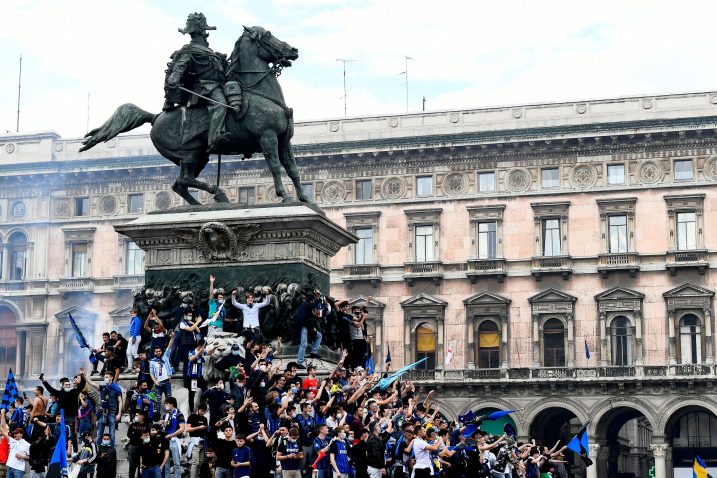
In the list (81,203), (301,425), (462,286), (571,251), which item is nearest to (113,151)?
(81,203)

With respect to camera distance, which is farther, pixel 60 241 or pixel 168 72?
pixel 60 241

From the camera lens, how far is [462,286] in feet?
206

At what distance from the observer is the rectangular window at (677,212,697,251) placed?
2366 inches

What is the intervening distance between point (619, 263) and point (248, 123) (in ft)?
134

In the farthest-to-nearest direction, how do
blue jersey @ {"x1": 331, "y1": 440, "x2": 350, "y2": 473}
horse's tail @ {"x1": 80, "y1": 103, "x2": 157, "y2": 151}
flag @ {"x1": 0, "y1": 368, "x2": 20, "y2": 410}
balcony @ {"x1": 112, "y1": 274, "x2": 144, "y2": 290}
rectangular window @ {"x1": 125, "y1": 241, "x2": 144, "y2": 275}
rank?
rectangular window @ {"x1": 125, "y1": 241, "x2": 144, "y2": 275}
balcony @ {"x1": 112, "y1": 274, "x2": 144, "y2": 290}
horse's tail @ {"x1": 80, "y1": 103, "x2": 157, "y2": 151}
flag @ {"x1": 0, "y1": 368, "x2": 20, "y2": 410}
blue jersey @ {"x1": 331, "y1": 440, "x2": 350, "y2": 473}

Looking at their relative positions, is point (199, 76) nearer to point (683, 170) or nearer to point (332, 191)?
point (683, 170)

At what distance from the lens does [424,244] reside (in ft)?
209

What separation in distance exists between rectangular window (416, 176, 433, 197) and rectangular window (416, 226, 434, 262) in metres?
1.66

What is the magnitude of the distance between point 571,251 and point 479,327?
17.2ft

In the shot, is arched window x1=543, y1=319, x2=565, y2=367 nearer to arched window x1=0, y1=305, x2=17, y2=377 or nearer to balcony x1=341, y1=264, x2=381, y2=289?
balcony x1=341, y1=264, x2=381, y2=289

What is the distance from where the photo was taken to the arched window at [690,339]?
59531 mm

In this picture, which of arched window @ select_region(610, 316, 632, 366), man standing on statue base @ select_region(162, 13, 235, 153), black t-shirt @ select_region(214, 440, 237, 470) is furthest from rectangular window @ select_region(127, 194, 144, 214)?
black t-shirt @ select_region(214, 440, 237, 470)

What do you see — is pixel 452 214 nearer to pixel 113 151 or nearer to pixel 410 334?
pixel 410 334

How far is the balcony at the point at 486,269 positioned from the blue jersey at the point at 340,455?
43800mm
